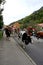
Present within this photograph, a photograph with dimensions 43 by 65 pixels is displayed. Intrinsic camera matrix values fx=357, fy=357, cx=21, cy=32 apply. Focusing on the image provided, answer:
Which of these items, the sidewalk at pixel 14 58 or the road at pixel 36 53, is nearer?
the sidewalk at pixel 14 58

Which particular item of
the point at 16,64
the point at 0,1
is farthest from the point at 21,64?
the point at 0,1

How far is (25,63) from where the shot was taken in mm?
16859

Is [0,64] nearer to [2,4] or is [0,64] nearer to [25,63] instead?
[25,63]

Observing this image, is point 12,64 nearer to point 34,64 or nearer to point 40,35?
point 34,64

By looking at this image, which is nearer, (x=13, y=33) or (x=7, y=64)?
(x=7, y=64)

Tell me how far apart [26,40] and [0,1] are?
49.6 feet

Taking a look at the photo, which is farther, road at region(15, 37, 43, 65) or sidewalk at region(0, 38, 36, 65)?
road at region(15, 37, 43, 65)

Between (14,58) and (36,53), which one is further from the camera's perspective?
(36,53)

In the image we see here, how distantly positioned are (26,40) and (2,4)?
613 inches

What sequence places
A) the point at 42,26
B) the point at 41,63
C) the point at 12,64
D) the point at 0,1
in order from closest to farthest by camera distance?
the point at 12,64 → the point at 41,63 → the point at 0,1 → the point at 42,26

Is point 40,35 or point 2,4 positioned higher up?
point 2,4

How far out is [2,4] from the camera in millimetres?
43906

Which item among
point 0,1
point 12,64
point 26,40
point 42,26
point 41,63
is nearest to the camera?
point 12,64

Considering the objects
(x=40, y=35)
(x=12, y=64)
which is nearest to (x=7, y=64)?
(x=12, y=64)
